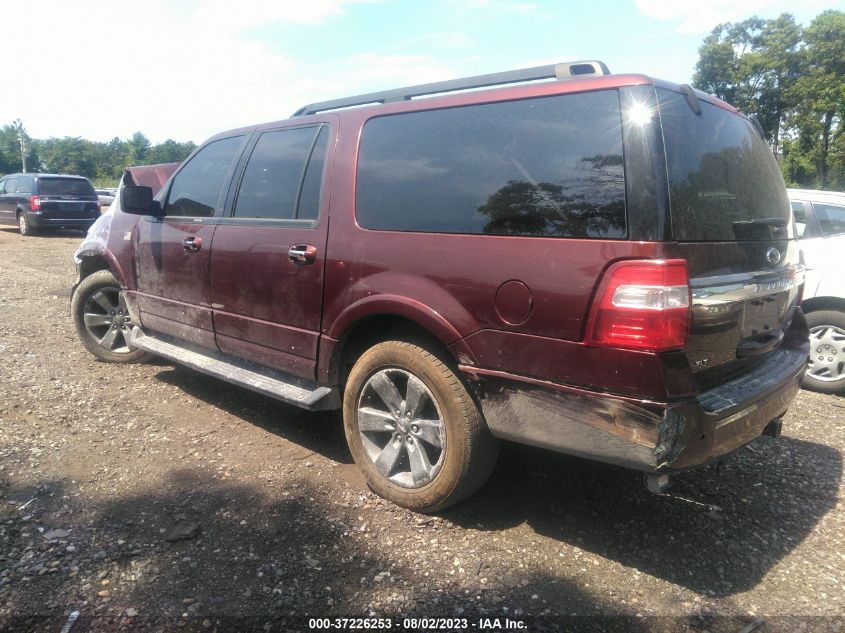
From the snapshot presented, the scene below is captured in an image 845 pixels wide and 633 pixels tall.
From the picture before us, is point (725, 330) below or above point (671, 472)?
above

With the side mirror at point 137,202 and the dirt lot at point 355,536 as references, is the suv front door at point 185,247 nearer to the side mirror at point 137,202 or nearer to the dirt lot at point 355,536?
the side mirror at point 137,202

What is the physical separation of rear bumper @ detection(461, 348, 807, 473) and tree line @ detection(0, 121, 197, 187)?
3227 inches

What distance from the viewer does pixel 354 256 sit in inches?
118

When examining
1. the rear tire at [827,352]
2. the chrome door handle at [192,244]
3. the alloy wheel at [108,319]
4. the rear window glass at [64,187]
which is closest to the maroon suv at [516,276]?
the chrome door handle at [192,244]

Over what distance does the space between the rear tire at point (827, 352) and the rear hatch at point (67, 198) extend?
16.7 metres

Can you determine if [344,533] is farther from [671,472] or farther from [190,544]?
[671,472]

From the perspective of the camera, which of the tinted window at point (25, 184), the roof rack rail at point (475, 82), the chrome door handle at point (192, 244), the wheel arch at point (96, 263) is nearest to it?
the roof rack rail at point (475, 82)

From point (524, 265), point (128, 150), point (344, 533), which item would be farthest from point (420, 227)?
point (128, 150)

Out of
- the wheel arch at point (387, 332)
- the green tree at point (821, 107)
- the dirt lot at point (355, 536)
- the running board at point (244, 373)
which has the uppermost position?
the green tree at point (821, 107)

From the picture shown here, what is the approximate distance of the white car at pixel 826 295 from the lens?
198 inches

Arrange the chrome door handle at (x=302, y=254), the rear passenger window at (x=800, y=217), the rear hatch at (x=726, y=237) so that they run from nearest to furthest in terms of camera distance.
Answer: the rear hatch at (x=726, y=237) < the chrome door handle at (x=302, y=254) < the rear passenger window at (x=800, y=217)

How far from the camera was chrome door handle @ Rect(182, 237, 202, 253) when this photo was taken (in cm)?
390

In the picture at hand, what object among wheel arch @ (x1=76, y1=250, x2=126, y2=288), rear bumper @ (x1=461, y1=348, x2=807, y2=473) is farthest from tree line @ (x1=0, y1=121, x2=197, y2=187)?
rear bumper @ (x1=461, y1=348, x2=807, y2=473)

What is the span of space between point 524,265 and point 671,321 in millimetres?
587
